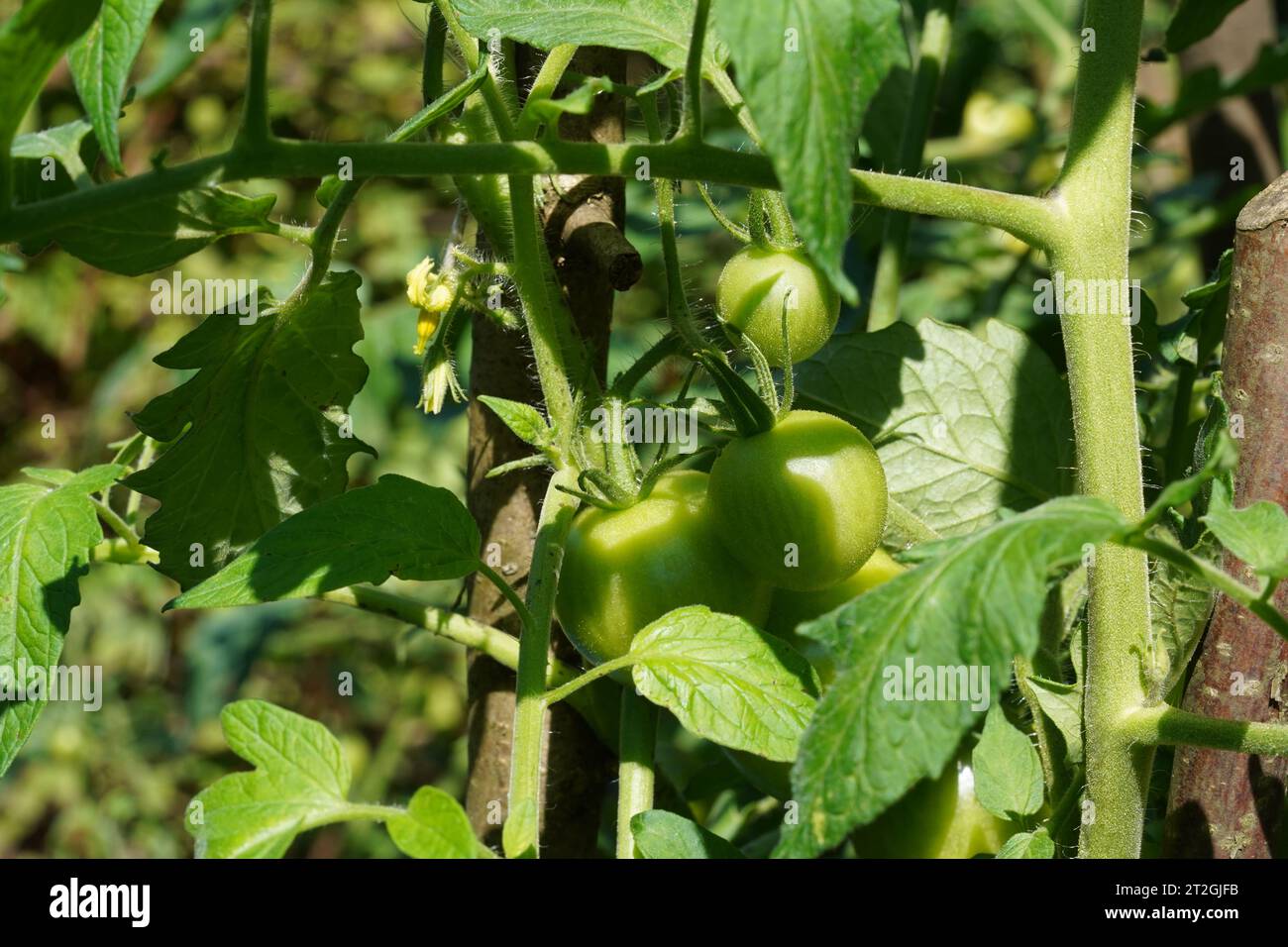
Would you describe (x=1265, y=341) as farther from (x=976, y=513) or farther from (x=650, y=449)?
(x=650, y=449)

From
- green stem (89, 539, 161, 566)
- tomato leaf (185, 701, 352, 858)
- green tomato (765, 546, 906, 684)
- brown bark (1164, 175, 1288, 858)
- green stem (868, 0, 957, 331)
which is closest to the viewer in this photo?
tomato leaf (185, 701, 352, 858)

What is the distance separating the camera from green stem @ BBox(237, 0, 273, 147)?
1.63 feet

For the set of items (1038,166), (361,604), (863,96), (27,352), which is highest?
(27,352)

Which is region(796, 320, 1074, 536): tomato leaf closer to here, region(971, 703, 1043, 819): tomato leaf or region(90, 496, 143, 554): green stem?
region(971, 703, 1043, 819): tomato leaf

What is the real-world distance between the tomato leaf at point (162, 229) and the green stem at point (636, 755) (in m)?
0.34

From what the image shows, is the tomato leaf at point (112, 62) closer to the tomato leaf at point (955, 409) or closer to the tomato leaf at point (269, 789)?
the tomato leaf at point (269, 789)

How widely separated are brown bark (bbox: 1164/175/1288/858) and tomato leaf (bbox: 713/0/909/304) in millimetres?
307

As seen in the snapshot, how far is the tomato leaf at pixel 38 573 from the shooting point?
634 mm

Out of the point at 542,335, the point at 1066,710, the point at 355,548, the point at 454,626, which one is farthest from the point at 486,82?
the point at 1066,710

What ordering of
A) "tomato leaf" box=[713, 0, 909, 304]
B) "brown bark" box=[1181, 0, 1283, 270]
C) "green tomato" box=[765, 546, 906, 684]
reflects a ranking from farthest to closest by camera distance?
"brown bark" box=[1181, 0, 1283, 270]
"green tomato" box=[765, 546, 906, 684]
"tomato leaf" box=[713, 0, 909, 304]

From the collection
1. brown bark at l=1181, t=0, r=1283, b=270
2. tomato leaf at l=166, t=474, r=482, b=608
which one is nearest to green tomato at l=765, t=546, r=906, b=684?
tomato leaf at l=166, t=474, r=482, b=608
